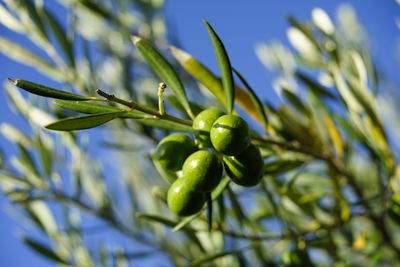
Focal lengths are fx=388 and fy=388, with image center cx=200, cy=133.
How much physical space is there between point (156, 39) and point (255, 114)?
1.30 metres

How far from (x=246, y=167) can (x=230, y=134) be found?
0.44 feet

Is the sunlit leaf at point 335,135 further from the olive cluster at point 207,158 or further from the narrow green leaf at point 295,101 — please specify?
the olive cluster at point 207,158

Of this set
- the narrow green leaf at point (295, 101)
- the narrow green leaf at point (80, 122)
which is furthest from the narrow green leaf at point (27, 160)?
the narrow green leaf at point (295, 101)

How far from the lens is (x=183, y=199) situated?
41.6 inches

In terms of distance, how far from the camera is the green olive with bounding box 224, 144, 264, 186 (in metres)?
1.00

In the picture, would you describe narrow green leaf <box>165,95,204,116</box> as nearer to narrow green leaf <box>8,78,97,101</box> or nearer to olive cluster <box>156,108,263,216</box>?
olive cluster <box>156,108,263,216</box>

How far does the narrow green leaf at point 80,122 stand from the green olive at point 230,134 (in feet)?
0.83

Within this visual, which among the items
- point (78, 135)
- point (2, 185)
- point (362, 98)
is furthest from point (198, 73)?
point (2, 185)

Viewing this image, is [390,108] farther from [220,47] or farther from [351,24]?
[220,47]

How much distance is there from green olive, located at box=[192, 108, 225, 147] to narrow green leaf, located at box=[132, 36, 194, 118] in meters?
0.10

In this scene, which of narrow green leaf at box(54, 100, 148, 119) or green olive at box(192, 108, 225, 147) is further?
green olive at box(192, 108, 225, 147)

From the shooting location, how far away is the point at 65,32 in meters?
1.77

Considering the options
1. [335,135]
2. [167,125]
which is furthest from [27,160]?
[335,135]

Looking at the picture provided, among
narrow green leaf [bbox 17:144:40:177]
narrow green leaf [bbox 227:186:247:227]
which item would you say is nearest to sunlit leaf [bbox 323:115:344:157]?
narrow green leaf [bbox 227:186:247:227]
